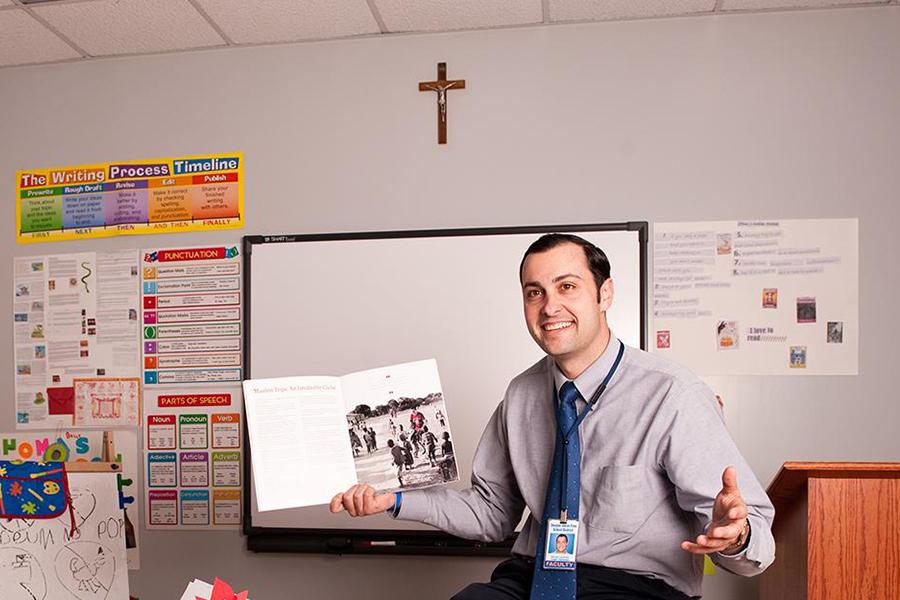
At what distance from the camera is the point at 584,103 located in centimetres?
308

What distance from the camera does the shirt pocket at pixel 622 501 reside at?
1799mm

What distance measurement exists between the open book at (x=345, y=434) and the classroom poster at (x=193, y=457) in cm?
122

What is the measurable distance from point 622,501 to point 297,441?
0.76m

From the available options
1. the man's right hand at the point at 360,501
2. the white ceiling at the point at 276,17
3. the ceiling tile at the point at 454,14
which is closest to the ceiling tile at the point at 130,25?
the white ceiling at the point at 276,17

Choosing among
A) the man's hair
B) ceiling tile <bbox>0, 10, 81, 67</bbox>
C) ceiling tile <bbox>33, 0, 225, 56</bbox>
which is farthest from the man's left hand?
ceiling tile <bbox>0, 10, 81, 67</bbox>

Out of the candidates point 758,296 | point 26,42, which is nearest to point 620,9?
point 758,296

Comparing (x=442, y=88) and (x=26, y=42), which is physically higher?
(x=26, y=42)

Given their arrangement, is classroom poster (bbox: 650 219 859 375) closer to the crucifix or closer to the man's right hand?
the crucifix

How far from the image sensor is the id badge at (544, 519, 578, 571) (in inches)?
70.8

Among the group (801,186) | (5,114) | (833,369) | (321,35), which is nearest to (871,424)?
(833,369)

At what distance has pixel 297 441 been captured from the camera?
6.54 ft

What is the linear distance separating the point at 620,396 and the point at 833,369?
1343 millimetres

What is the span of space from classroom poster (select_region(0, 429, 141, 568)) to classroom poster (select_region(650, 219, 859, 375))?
2.05 m

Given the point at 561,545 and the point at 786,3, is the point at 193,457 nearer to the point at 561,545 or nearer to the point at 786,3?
the point at 561,545
